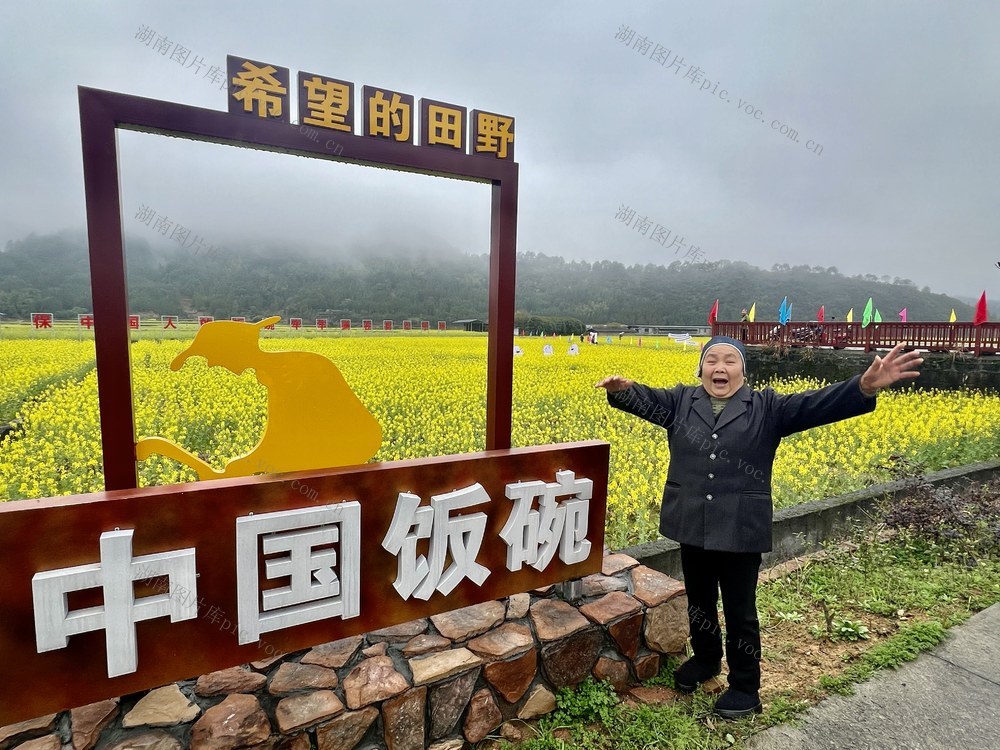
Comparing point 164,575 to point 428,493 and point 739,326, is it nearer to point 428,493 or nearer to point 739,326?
point 428,493

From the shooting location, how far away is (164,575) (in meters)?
1.74

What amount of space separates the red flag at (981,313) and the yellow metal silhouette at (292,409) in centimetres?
1372

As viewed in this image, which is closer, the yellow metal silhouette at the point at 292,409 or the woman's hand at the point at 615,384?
the yellow metal silhouette at the point at 292,409

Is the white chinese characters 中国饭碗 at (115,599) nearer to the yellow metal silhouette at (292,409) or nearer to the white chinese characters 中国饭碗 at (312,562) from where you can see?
the white chinese characters 中国饭碗 at (312,562)

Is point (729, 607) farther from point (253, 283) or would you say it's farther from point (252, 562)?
point (253, 283)

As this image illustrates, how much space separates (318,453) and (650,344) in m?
12.7

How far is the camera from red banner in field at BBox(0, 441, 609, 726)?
5.27 ft

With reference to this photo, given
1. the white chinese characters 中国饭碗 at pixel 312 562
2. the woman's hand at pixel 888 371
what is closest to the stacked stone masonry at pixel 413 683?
the white chinese characters 中国饭碗 at pixel 312 562

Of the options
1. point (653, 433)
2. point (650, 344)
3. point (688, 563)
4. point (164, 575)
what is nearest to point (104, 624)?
point (164, 575)

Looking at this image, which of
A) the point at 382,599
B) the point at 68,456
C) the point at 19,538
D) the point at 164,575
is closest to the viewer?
the point at 19,538

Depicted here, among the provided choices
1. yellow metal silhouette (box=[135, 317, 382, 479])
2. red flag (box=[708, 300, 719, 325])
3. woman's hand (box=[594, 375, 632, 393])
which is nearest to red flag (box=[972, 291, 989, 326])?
red flag (box=[708, 300, 719, 325])

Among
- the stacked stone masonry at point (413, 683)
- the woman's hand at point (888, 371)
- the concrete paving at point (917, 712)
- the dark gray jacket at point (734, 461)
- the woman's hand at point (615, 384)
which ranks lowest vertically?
the concrete paving at point (917, 712)

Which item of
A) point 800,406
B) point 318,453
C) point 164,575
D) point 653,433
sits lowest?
point 653,433

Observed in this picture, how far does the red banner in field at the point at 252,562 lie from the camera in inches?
63.3
